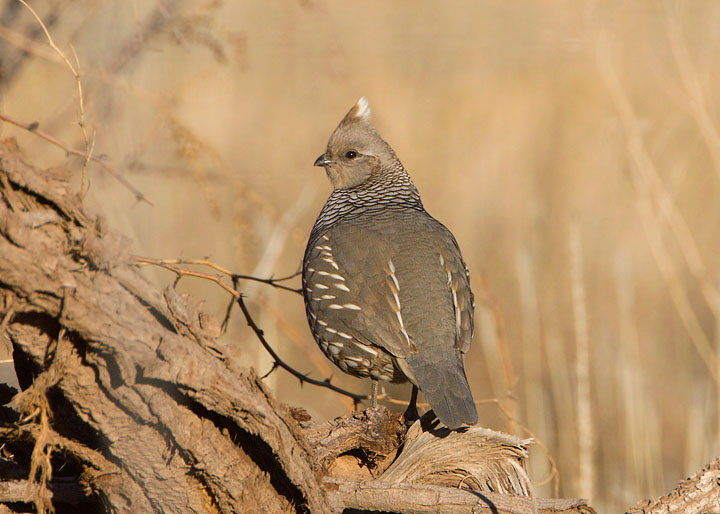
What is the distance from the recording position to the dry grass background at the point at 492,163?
150 inches

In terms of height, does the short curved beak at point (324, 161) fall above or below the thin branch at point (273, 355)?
above

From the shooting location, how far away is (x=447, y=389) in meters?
3.03

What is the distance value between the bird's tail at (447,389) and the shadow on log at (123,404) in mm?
458

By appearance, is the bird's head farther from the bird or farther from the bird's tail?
the bird's tail

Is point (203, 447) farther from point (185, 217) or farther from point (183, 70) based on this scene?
point (185, 217)

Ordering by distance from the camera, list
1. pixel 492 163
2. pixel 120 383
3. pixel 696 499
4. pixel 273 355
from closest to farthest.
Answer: pixel 120 383 → pixel 696 499 → pixel 273 355 → pixel 492 163

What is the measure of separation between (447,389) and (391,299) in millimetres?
553

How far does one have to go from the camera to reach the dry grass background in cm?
380

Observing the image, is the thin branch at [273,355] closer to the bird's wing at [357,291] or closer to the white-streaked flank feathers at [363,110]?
the bird's wing at [357,291]

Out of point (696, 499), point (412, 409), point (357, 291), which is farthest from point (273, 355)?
point (696, 499)

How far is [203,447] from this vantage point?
81.0 inches

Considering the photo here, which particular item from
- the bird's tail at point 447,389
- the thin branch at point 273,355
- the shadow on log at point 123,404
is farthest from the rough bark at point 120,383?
the bird's tail at point 447,389

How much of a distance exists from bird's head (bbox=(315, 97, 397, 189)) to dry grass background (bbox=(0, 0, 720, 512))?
0.12 metres

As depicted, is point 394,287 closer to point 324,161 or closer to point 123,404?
point 324,161
